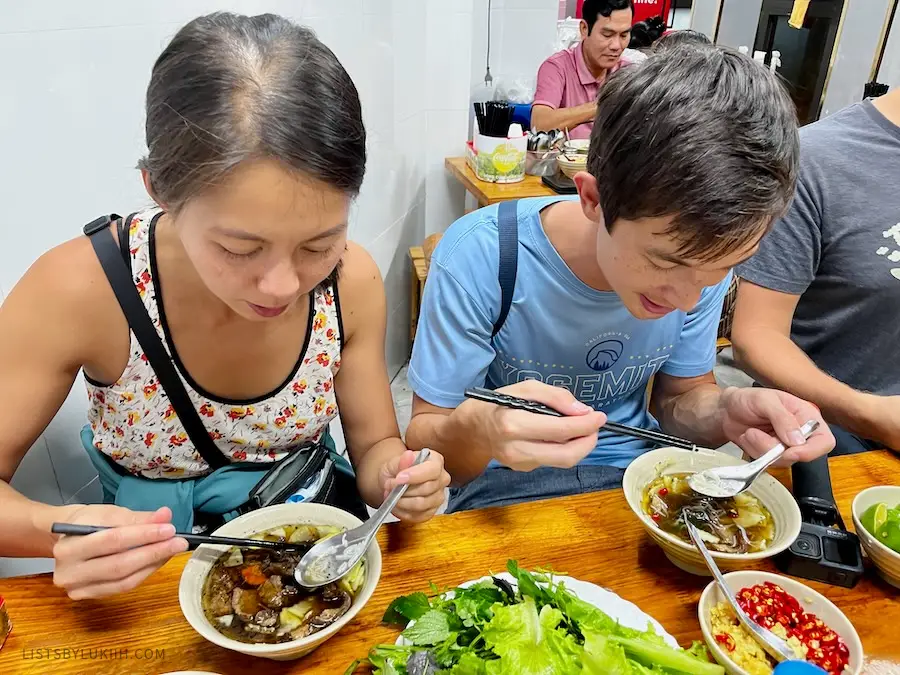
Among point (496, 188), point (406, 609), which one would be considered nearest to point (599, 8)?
point (496, 188)

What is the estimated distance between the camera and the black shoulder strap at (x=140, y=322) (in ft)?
3.78

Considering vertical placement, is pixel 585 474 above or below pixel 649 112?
below

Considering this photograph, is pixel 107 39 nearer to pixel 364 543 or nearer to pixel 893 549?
pixel 364 543

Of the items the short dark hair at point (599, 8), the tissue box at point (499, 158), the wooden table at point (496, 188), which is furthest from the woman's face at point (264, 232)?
the short dark hair at point (599, 8)

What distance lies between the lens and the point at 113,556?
2.80 feet

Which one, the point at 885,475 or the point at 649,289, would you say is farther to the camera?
the point at 885,475

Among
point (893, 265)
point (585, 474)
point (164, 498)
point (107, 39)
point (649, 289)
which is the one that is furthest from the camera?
point (893, 265)

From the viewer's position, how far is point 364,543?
958 millimetres

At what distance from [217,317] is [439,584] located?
665mm

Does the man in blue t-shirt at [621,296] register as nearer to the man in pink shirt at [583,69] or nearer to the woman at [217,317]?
the woman at [217,317]

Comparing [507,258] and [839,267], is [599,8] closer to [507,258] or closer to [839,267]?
[839,267]

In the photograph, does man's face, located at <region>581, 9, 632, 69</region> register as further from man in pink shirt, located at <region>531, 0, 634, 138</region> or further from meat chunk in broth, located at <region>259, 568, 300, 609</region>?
meat chunk in broth, located at <region>259, 568, 300, 609</region>

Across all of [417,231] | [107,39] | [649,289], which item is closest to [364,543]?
[649,289]

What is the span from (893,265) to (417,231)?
8.89 ft
